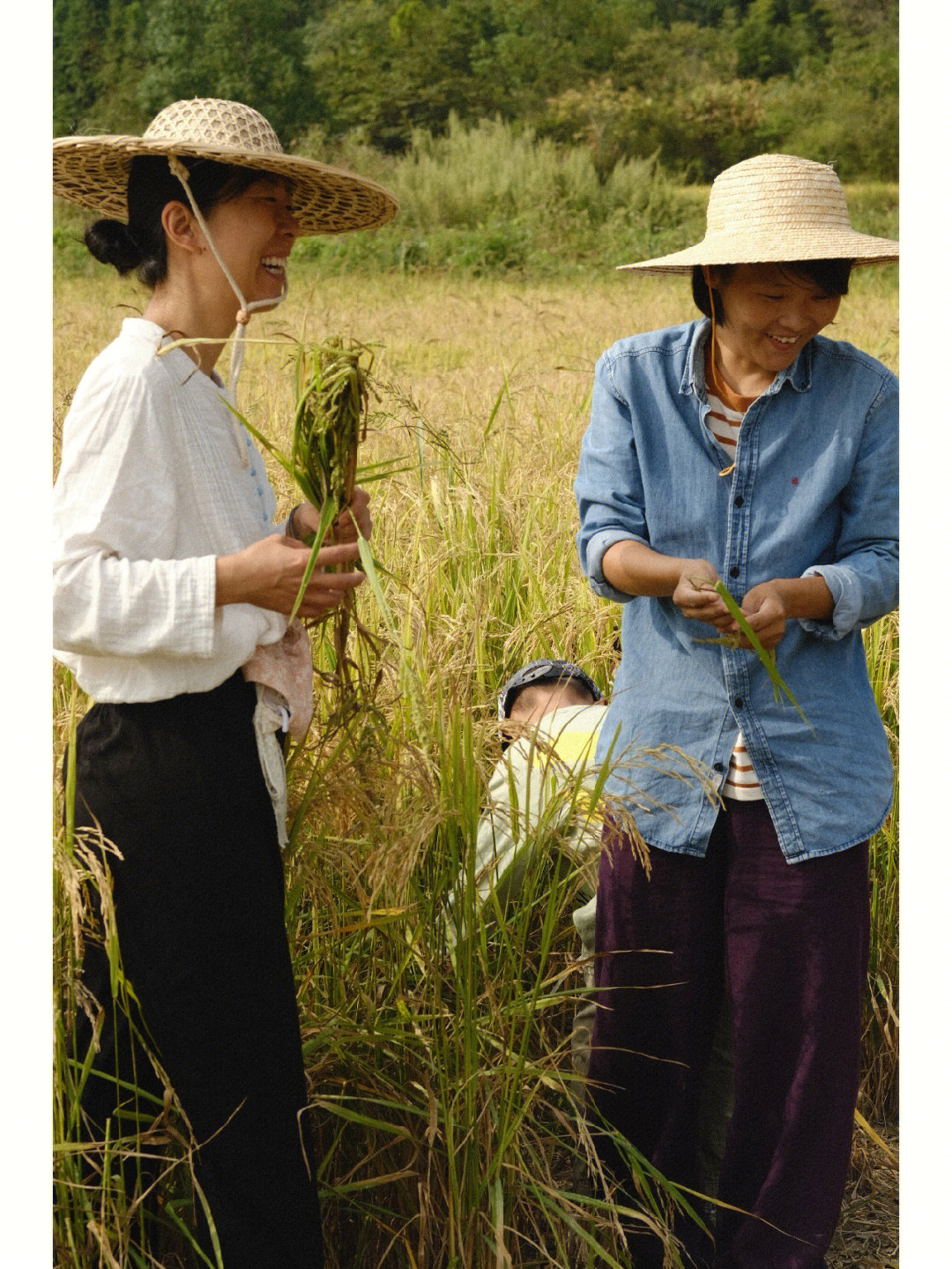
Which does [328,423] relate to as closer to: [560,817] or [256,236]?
[256,236]

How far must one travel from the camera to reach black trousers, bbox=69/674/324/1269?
1.31m

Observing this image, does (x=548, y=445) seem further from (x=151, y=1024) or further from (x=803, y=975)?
(x=151, y=1024)

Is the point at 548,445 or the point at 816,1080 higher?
the point at 548,445

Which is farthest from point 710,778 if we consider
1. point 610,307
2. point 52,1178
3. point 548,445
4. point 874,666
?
point 610,307

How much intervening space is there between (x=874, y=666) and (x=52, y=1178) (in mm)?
1941

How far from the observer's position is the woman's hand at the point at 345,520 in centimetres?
141

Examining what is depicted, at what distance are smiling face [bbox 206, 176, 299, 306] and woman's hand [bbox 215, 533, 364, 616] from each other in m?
0.30

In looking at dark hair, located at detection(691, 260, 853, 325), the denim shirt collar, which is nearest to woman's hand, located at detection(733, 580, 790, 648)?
the denim shirt collar

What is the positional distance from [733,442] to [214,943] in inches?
35.6

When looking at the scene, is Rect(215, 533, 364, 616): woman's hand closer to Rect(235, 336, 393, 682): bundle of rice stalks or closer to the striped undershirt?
Rect(235, 336, 393, 682): bundle of rice stalks

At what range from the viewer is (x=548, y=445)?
11.9 ft

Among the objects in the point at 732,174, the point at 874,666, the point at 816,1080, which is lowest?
the point at 816,1080

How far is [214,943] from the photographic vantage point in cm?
133

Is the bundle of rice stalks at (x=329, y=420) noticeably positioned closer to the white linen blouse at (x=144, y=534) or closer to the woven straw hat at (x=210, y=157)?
the white linen blouse at (x=144, y=534)
